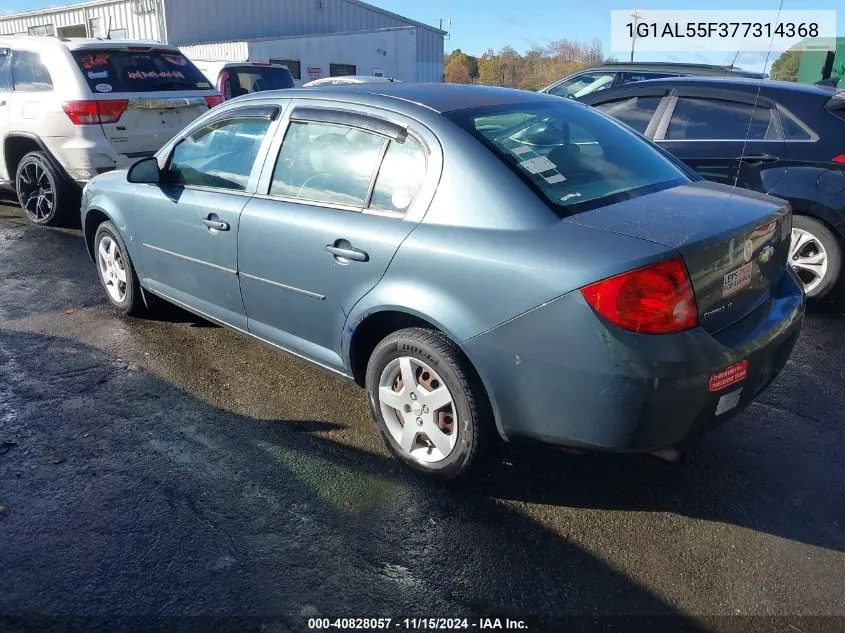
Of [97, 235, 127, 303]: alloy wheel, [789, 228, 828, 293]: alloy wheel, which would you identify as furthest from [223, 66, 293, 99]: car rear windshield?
[789, 228, 828, 293]: alloy wheel

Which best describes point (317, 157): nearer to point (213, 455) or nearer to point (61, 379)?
point (213, 455)

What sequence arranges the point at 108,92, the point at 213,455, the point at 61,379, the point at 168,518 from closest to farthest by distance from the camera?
the point at 168,518 < the point at 213,455 < the point at 61,379 < the point at 108,92

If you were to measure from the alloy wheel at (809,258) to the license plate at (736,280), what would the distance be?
2593mm

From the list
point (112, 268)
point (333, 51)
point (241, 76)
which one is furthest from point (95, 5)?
point (112, 268)

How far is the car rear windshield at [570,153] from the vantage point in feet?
9.57

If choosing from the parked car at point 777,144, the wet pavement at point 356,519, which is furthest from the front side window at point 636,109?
the wet pavement at point 356,519

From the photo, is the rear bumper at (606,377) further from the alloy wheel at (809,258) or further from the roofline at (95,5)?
the roofline at (95,5)

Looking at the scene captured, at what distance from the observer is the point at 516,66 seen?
40.3 m

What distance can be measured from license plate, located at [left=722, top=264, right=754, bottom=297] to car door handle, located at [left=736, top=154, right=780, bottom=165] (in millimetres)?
2634

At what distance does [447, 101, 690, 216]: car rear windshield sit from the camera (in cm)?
292

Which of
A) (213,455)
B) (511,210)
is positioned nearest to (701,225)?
(511,210)

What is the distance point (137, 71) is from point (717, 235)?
6768 mm

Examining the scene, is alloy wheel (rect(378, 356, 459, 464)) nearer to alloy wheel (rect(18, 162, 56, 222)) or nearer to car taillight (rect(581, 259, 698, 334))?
car taillight (rect(581, 259, 698, 334))

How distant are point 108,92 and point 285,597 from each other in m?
6.29
